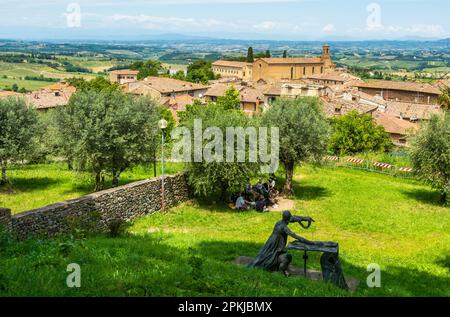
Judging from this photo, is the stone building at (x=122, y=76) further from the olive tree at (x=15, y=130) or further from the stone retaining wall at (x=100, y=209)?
the stone retaining wall at (x=100, y=209)

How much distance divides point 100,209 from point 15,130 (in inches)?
373

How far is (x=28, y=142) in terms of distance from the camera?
2364 centimetres

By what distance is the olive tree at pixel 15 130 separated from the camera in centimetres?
2277

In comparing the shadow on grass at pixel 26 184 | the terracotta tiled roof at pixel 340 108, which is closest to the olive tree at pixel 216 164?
the shadow on grass at pixel 26 184

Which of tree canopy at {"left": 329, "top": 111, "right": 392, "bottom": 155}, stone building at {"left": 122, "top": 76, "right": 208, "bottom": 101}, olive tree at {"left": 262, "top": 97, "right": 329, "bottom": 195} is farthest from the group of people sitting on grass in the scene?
stone building at {"left": 122, "top": 76, "right": 208, "bottom": 101}

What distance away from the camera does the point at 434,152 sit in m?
23.9

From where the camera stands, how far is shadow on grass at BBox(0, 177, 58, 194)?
2351cm

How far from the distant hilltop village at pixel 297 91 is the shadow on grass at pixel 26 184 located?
16.4 m

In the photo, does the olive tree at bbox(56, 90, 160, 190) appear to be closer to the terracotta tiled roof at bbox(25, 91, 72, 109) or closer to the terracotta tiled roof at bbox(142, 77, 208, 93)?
the terracotta tiled roof at bbox(25, 91, 72, 109)

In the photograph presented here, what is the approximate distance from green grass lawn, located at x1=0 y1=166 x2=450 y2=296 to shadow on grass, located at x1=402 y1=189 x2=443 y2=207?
58mm

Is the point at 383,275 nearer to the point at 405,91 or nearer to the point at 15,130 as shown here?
the point at 15,130
